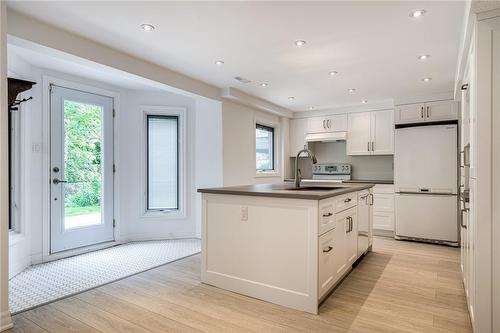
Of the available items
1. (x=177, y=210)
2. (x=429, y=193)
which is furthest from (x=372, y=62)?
(x=177, y=210)

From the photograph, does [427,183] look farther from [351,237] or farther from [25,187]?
[25,187]

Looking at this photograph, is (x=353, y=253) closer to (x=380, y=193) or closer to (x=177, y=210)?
(x=380, y=193)

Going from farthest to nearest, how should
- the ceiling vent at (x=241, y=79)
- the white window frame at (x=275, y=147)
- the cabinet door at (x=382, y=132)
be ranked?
the white window frame at (x=275, y=147) < the cabinet door at (x=382, y=132) < the ceiling vent at (x=241, y=79)

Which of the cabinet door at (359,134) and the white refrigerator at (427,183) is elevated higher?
the cabinet door at (359,134)

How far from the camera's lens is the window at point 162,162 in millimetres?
4891

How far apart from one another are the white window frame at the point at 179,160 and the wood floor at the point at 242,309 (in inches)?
67.1

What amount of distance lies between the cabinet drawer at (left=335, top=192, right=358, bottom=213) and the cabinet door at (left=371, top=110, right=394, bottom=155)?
240cm

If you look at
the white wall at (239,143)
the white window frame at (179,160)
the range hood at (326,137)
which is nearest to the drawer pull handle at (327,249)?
the white wall at (239,143)

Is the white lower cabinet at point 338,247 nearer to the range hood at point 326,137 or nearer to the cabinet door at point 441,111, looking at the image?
the cabinet door at point 441,111

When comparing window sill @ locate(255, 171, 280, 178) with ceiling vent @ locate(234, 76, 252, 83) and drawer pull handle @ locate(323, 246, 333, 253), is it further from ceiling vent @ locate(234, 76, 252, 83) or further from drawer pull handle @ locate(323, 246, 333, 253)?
drawer pull handle @ locate(323, 246, 333, 253)

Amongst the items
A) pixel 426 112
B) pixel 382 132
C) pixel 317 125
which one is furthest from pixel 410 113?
pixel 317 125

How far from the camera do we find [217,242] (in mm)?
2879

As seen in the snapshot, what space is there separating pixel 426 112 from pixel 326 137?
1.77 m

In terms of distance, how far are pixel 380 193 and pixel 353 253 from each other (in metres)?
2.24
